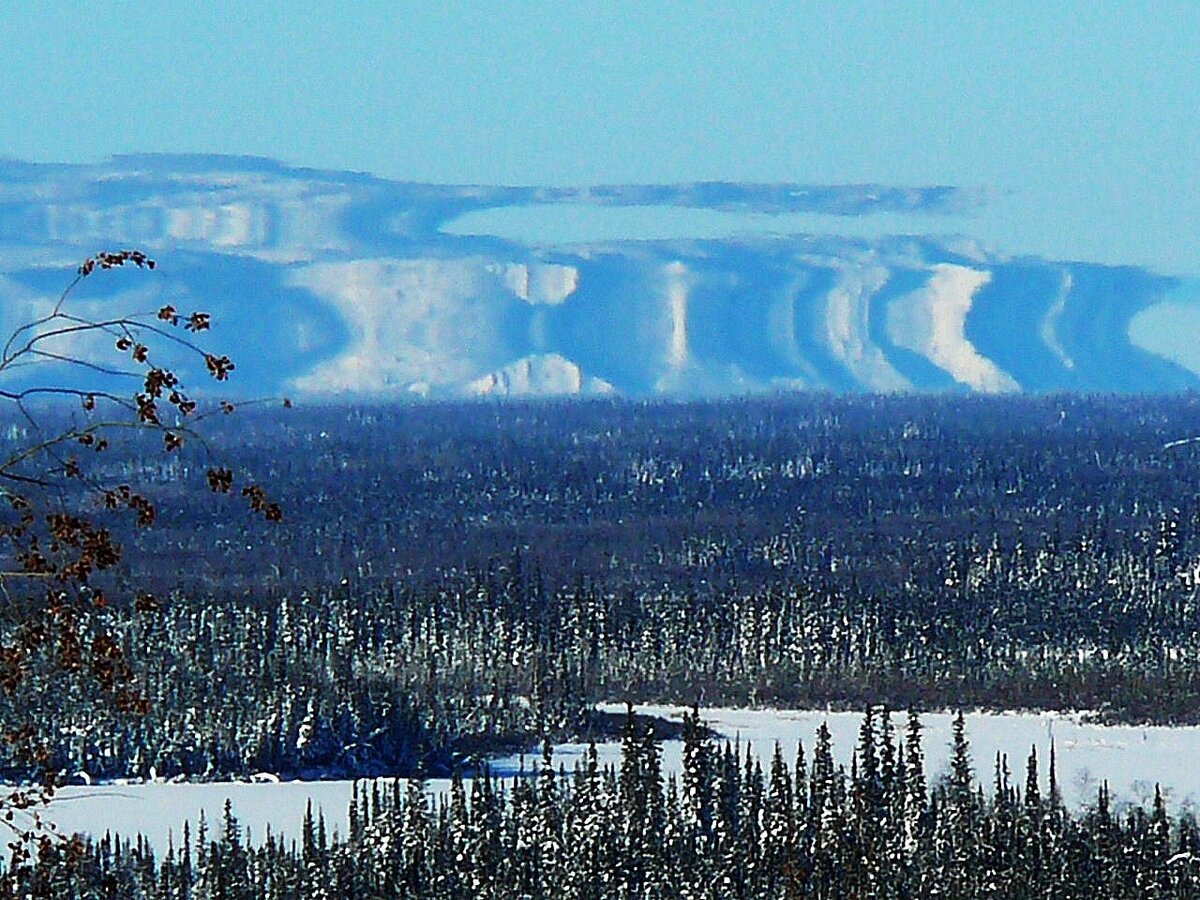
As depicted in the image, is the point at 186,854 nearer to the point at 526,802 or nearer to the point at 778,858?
the point at 526,802

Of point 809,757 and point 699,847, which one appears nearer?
point 699,847

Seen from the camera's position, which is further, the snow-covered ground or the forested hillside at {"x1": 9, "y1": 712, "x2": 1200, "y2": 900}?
the snow-covered ground

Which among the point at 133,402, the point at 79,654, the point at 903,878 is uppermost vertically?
the point at 133,402

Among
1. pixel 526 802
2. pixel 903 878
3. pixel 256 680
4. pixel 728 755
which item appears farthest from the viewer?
pixel 256 680

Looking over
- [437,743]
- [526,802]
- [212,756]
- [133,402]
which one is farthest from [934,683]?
[133,402]

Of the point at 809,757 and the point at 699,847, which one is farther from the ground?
the point at 809,757

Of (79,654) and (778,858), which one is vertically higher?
(79,654)

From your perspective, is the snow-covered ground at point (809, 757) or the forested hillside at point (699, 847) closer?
the forested hillside at point (699, 847)

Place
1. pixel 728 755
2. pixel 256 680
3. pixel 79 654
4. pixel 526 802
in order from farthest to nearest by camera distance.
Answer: pixel 256 680
pixel 728 755
pixel 526 802
pixel 79 654
